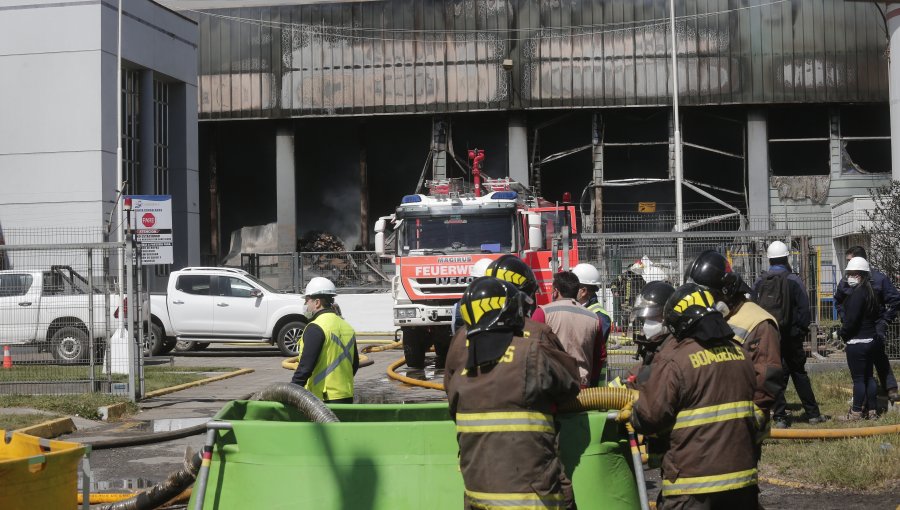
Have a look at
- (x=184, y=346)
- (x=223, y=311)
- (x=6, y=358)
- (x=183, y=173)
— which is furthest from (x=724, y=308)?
(x=183, y=173)

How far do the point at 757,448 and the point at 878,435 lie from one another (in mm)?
4891

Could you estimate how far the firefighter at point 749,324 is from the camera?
6.26 meters

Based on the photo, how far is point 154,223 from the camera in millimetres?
18891

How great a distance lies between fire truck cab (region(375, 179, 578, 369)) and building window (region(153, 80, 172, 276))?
16.3 metres

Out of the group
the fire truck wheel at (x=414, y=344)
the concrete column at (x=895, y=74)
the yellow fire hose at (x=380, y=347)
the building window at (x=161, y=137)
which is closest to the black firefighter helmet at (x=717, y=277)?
the fire truck wheel at (x=414, y=344)

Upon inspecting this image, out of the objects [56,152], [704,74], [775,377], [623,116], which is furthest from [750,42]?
[775,377]

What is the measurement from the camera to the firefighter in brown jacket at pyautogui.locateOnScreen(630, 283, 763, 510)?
17.1 feet

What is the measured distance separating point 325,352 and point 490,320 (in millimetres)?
3521

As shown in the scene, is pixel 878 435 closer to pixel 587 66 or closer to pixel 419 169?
pixel 587 66

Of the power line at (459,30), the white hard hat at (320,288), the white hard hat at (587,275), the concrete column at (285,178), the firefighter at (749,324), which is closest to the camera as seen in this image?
the firefighter at (749,324)

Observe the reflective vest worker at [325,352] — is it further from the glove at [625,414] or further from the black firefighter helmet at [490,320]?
the black firefighter helmet at [490,320]

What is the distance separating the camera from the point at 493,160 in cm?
3797

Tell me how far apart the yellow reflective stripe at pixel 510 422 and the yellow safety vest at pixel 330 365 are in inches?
136

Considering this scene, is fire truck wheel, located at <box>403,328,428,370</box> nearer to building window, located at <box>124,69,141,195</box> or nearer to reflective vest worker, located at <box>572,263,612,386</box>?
reflective vest worker, located at <box>572,263,612,386</box>
